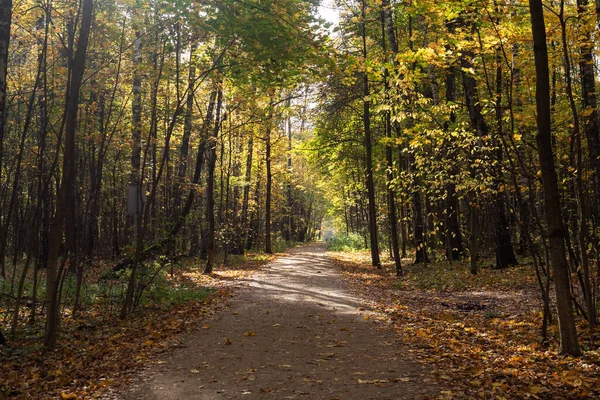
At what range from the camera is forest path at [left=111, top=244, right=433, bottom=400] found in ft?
15.6

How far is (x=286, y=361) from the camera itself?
5.91 m

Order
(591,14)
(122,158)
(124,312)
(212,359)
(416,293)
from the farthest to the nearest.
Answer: (122,158)
(416,293)
(124,312)
(591,14)
(212,359)

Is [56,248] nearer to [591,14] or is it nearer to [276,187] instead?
[591,14]

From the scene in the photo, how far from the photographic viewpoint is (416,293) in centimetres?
1219

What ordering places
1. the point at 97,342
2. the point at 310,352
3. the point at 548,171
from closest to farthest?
the point at 548,171 < the point at 310,352 < the point at 97,342

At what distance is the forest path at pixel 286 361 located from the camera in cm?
474

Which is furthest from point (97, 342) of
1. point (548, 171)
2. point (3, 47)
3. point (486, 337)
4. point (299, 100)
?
point (299, 100)

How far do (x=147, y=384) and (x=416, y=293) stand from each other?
881 centimetres

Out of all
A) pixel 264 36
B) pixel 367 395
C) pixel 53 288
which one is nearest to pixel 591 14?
pixel 264 36

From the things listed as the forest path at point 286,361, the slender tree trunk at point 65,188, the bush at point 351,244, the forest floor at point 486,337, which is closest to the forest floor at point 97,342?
the forest path at point 286,361

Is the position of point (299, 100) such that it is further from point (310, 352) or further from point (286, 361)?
point (286, 361)

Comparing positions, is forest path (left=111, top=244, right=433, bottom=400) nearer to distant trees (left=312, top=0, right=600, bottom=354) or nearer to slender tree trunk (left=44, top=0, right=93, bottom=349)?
slender tree trunk (left=44, top=0, right=93, bottom=349)

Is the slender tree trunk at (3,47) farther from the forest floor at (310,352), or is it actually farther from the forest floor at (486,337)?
the forest floor at (486,337)

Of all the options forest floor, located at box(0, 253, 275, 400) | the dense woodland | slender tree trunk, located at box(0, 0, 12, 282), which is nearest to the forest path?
forest floor, located at box(0, 253, 275, 400)
